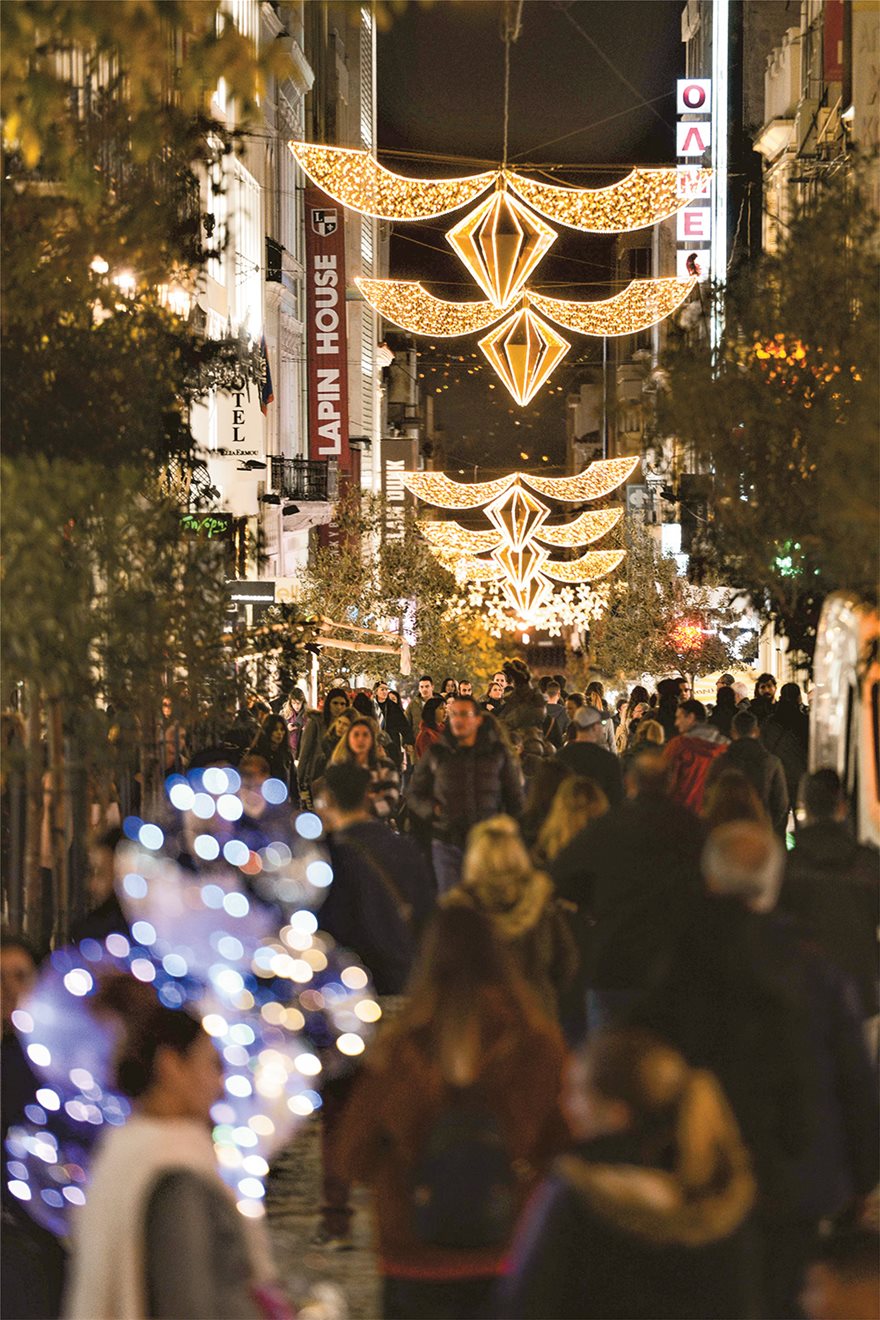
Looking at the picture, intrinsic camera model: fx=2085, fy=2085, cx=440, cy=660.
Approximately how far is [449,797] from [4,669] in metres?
3.72

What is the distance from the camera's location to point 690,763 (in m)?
13.7

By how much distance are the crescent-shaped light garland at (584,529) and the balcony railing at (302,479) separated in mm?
2706

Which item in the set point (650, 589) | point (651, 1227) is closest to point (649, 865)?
point (651, 1227)

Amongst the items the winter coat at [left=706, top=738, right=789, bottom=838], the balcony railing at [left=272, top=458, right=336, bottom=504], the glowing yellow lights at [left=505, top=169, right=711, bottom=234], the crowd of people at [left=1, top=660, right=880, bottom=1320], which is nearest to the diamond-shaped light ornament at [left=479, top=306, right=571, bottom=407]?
the glowing yellow lights at [left=505, top=169, right=711, bottom=234]

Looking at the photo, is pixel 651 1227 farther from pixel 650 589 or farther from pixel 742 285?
pixel 650 589

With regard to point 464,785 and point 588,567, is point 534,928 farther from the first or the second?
point 588,567

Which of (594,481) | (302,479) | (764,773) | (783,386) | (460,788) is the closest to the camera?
(460,788)

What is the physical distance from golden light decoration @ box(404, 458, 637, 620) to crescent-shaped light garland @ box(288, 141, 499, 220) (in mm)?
14312

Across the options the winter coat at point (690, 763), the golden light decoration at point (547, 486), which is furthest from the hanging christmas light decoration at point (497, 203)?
the golden light decoration at point (547, 486)

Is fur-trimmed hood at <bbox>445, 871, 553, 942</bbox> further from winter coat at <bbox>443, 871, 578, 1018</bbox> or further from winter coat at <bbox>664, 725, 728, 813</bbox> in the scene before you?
winter coat at <bbox>664, 725, 728, 813</bbox>

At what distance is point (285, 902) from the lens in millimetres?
8617

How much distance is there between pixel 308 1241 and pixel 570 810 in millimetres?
2687

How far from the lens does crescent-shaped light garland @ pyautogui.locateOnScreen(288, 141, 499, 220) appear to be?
2173cm

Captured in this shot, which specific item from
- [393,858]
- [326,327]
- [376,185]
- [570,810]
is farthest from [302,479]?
[393,858]
